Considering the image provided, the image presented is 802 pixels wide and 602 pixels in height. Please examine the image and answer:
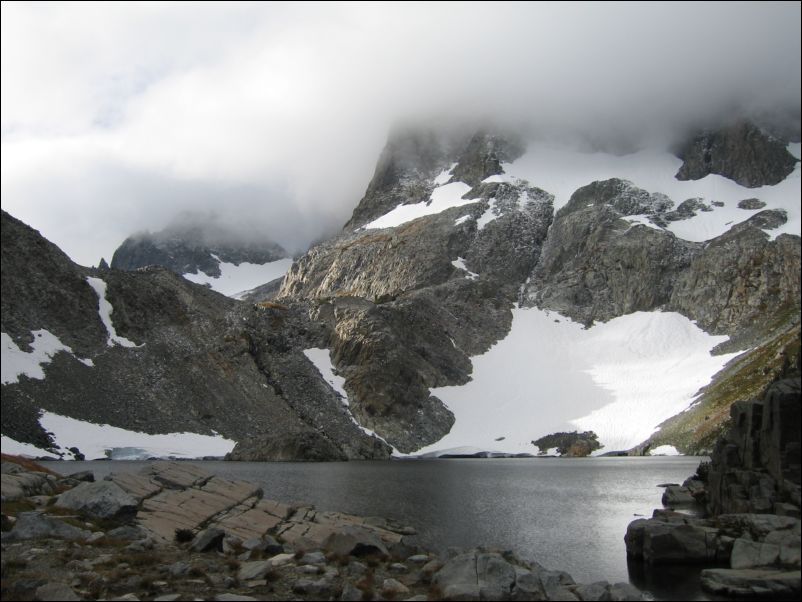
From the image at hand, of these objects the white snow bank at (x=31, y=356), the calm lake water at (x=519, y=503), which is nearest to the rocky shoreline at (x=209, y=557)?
the calm lake water at (x=519, y=503)

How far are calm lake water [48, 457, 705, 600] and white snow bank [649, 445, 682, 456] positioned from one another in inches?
936

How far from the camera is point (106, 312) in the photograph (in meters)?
132

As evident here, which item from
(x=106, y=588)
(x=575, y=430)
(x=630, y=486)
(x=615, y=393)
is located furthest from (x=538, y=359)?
(x=106, y=588)

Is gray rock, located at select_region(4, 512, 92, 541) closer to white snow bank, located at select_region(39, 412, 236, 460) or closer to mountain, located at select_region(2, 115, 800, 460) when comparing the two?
mountain, located at select_region(2, 115, 800, 460)

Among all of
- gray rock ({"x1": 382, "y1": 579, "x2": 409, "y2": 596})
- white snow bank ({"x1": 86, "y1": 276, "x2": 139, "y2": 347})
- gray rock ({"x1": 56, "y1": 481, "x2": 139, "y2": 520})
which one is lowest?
gray rock ({"x1": 382, "y1": 579, "x2": 409, "y2": 596})

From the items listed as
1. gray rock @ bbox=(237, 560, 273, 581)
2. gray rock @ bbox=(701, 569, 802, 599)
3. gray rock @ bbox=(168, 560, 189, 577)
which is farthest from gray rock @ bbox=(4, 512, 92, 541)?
gray rock @ bbox=(701, 569, 802, 599)

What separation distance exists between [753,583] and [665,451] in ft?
335

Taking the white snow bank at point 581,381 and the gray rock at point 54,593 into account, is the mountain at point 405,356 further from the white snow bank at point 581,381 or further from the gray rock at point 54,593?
the gray rock at point 54,593

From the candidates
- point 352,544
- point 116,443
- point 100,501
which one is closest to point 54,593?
point 352,544

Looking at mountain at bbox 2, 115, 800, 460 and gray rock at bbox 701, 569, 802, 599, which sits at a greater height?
mountain at bbox 2, 115, 800, 460

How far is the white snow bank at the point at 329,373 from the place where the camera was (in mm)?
140762

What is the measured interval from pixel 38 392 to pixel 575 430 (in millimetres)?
102354

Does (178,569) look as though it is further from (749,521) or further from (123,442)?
(123,442)

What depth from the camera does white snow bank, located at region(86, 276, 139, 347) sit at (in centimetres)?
12638
